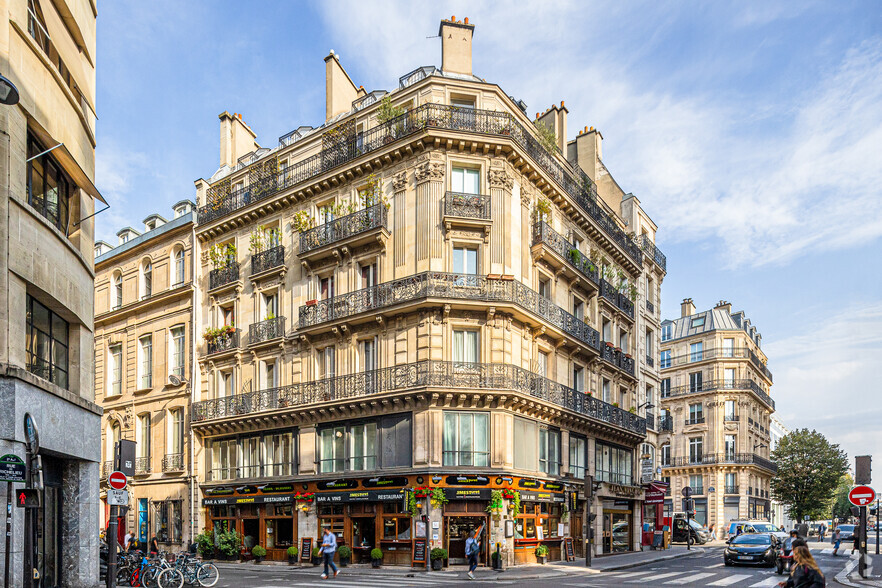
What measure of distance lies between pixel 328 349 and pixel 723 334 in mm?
45503

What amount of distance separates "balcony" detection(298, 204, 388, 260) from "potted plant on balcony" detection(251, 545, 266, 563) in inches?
446

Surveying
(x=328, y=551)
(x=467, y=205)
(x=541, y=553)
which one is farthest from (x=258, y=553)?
(x=467, y=205)

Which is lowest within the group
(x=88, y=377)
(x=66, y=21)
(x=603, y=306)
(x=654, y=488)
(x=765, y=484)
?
(x=765, y=484)

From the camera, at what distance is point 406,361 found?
27.8 meters

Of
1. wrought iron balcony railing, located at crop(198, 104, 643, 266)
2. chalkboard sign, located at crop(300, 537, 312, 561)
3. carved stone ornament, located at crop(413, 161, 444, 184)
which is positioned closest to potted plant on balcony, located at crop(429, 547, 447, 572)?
chalkboard sign, located at crop(300, 537, 312, 561)

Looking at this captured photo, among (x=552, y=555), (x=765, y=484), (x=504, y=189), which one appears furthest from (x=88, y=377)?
(x=765, y=484)

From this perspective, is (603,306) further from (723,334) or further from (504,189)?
(723,334)

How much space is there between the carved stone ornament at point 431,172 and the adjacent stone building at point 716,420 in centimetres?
4181

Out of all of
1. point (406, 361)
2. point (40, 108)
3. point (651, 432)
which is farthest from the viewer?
point (651, 432)

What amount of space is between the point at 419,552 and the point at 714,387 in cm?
4629

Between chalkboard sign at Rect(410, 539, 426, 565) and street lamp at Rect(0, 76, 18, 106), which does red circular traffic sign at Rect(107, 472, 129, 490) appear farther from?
chalkboard sign at Rect(410, 539, 426, 565)

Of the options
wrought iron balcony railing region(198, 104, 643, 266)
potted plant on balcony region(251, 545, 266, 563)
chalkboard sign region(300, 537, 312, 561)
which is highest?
wrought iron balcony railing region(198, 104, 643, 266)

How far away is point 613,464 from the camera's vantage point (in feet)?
120

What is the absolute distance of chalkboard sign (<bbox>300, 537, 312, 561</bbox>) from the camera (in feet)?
95.6
